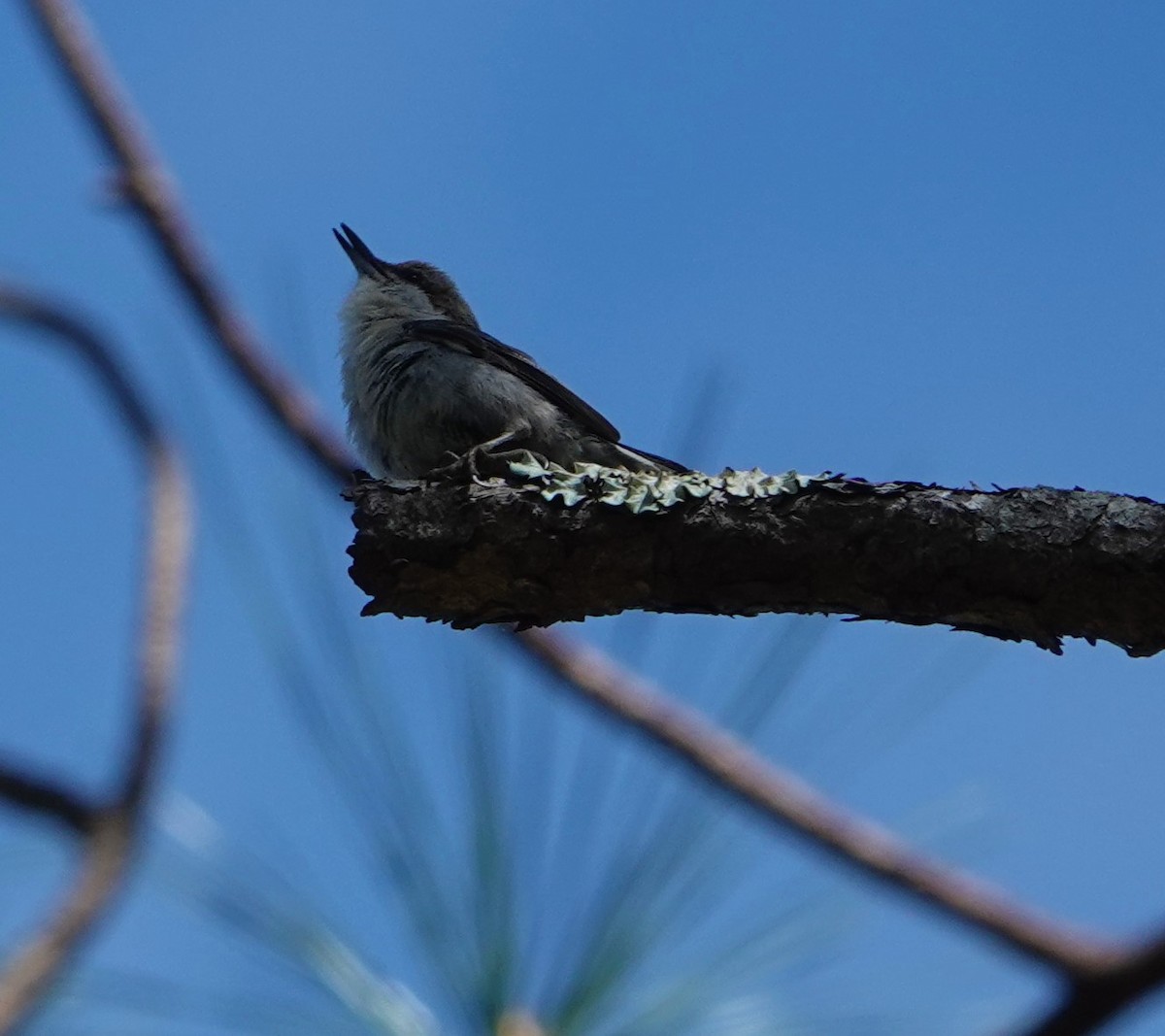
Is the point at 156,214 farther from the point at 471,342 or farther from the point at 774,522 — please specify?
the point at 774,522

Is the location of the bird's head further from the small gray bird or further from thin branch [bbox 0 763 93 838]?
thin branch [bbox 0 763 93 838]

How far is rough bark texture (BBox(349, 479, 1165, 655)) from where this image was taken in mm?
3240

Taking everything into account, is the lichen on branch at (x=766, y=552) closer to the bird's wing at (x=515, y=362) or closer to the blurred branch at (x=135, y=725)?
the blurred branch at (x=135, y=725)

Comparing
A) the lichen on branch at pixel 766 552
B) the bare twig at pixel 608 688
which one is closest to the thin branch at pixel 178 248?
the bare twig at pixel 608 688

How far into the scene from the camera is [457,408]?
5.50 metres

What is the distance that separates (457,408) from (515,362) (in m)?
0.50

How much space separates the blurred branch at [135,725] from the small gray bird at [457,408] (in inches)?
39.1

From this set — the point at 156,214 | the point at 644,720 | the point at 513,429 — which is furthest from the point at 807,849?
the point at 156,214

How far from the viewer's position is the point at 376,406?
5711mm

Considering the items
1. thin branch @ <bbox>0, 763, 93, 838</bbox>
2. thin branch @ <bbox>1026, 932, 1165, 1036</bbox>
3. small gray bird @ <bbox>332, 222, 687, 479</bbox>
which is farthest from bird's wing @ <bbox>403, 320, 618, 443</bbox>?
thin branch @ <bbox>1026, 932, 1165, 1036</bbox>

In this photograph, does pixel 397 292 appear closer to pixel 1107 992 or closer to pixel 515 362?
pixel 515 362

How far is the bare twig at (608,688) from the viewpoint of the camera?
3.58 metres

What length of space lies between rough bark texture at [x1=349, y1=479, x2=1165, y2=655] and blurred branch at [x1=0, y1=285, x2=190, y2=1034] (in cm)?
66

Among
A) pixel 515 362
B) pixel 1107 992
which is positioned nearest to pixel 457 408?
pixel 515 362
